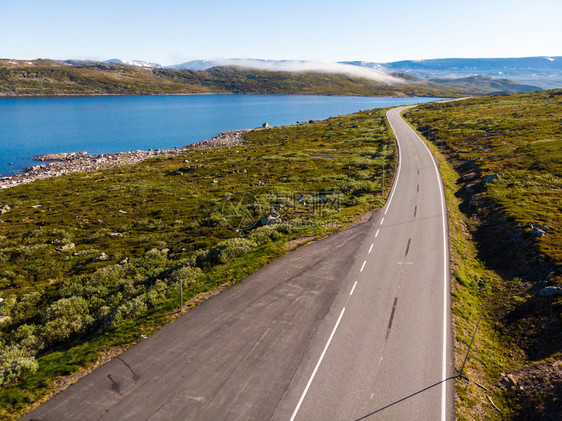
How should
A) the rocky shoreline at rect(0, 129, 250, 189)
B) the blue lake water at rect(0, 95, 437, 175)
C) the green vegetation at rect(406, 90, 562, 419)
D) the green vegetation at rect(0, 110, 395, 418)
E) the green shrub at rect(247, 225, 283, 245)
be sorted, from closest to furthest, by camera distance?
the green vegetation at rect(406, 90, 562, 419), the green vegetation at rect(0, 110, 395, 418), the green shrub at rect(247, 225, 283, 245), the rocky shoreline at rect(0, 129, 250, 189), the blue lake water at rect(0, 95, 437, 175)

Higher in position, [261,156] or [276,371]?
[261,156]

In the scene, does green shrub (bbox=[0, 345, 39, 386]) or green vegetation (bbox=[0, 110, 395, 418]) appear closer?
green shrub (bbox=[0, 345, 39, 386])

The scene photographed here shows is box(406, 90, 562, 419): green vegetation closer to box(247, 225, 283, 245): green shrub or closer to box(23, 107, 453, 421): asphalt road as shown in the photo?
box(23, 107, 453, 421): asphalt road

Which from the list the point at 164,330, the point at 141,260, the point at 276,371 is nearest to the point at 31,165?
the point at 141,260

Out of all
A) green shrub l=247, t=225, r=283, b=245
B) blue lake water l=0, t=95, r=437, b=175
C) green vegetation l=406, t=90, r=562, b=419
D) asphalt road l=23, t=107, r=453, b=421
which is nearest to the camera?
asphalt road l=23, t=107, r=453, b=421

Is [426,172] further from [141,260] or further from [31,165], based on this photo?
[31,165]

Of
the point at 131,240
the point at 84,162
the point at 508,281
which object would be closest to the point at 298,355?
the point at 508,281

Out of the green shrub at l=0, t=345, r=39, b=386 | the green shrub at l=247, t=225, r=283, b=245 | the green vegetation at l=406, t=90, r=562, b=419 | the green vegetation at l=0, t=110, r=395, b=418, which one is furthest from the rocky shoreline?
the green vegetation at l=406, t=90, r=562, b=419
